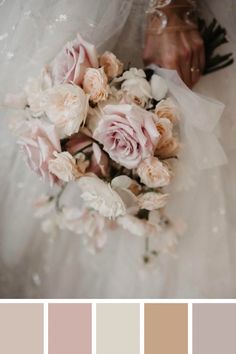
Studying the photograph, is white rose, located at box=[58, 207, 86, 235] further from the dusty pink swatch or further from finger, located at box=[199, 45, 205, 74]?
finger, located at box=[199, 45, 205, 74]

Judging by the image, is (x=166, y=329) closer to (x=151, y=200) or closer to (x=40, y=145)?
(x=151, y=200)

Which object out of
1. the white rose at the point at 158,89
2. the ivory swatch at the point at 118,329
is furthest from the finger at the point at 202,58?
the ivory swatch at the point at 118,329

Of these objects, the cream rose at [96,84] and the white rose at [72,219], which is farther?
the white rose at [72,219]

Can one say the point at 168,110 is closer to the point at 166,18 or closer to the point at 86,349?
the point at 166,18

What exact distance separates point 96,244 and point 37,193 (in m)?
0.14

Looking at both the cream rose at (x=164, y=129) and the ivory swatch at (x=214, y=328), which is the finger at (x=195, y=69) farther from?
the ivory swatch at (x=214, y=328)

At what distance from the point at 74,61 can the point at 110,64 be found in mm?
60

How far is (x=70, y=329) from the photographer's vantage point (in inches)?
27.8

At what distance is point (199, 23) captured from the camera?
849 millimetres

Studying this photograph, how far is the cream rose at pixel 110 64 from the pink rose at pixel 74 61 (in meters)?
0.02

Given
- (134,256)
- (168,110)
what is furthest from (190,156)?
(134,256)

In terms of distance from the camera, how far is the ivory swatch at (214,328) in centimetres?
71

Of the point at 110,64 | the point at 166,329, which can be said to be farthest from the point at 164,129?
the point at 166,329

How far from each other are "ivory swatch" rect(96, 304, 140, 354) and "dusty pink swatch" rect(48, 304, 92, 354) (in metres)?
0.02
